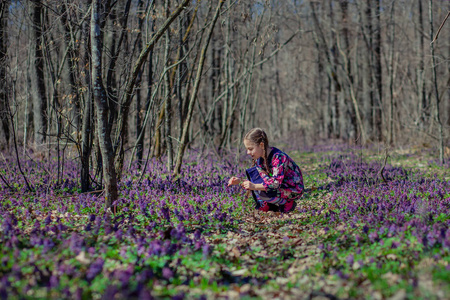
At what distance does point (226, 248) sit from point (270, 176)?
1.86 m

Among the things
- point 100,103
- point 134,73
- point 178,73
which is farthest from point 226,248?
point 178,73

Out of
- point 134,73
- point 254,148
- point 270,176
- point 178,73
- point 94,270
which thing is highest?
point 178,73

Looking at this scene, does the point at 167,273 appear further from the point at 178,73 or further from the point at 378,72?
the point at 378,72

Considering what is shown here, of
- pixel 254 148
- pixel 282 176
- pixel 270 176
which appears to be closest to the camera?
pixel 254 148

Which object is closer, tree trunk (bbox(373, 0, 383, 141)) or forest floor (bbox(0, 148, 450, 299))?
forest floor (bbox(0, 148, 450, 299))

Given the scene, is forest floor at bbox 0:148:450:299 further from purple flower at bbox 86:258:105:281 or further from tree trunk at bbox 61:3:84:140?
tree trunk at bbox 61:3:84:140

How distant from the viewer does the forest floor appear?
3004mm

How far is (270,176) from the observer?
5984 millimetres

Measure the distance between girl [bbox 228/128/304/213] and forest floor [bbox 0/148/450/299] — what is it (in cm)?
28

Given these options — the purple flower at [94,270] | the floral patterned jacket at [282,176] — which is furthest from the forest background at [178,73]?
the purple flower at [94,270]

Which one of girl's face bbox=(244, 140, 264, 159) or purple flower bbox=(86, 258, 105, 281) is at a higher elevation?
girl's face bbox=(244, 140, 264, 159)

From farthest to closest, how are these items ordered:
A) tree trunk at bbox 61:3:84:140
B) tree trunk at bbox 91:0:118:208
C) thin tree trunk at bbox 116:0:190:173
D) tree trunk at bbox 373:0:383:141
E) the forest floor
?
tree trunk at bbox 373:0:383:141, tree trunk at bbox 61:3:84:140, thin tree trunk at bbox 116:0:190:173, tree trunk at bbox 91:0:118:208, the forest floor

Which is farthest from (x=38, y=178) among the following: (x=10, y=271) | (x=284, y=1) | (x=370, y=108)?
(x=370, y=108)

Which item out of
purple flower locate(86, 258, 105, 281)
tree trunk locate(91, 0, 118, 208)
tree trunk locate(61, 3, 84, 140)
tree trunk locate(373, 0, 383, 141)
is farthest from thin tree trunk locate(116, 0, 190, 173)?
tree trunk locate(373, 0, 383, 141)
